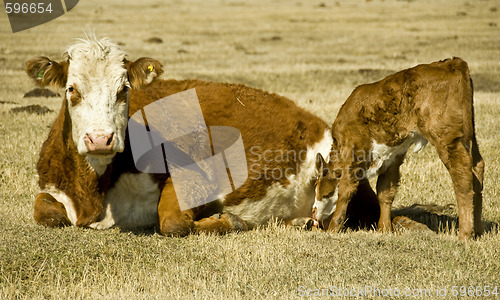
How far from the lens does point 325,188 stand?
23.7 feet

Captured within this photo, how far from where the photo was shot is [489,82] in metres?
20.0

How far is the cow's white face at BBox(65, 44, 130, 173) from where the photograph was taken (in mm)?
5738

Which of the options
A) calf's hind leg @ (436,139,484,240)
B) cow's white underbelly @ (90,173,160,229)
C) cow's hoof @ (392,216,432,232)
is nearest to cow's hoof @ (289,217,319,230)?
cow's hoof @ (392,216,432,232)

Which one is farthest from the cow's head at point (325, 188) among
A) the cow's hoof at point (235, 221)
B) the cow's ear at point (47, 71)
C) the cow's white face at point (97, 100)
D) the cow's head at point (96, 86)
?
the cow's ear at point (47, 71)

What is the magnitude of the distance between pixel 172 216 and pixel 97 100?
1.40 metres

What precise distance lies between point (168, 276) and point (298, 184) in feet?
8.28

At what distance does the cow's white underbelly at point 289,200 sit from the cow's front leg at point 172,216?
667 mm

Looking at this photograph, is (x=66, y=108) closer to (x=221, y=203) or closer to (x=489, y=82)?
(x=221, y=203)

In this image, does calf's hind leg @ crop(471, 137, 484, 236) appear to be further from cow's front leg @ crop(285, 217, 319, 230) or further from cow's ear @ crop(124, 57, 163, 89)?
cow's ear @ crop(124, 57, 163, 89)

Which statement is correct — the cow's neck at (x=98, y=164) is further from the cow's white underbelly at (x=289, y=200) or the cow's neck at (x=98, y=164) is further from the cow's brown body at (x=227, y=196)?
the cow's white underbelly at (x=289, y=200)

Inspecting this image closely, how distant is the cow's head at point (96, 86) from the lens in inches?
227

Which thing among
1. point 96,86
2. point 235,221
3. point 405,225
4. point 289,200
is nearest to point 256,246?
point 235,221

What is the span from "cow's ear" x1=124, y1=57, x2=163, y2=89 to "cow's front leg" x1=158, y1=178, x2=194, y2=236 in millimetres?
1090
